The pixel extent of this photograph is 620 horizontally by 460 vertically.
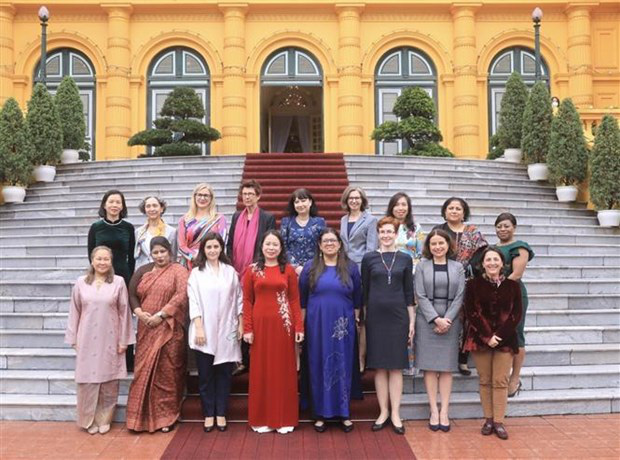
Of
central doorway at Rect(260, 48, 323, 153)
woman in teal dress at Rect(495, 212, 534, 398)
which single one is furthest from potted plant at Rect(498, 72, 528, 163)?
woman in teal dress at Rect(495, 212, 534, 398)

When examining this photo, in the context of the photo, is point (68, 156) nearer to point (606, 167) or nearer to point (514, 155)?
point (514, 155)

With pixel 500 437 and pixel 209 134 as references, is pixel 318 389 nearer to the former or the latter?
pixel 500 437

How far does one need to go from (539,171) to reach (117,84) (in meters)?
12.7

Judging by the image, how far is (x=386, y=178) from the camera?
→ 1194 cm

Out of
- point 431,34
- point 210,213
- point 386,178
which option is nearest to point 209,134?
point 386,178

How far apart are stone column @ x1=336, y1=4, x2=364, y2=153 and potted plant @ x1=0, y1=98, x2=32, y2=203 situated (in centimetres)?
964

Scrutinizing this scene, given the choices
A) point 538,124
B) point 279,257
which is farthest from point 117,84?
point 279,257

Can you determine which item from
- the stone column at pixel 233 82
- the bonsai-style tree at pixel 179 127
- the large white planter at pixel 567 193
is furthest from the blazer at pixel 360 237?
the stone column at pixel 233 82

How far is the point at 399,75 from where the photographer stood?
64.7 feet

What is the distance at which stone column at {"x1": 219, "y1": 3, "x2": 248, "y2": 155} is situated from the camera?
19.2m

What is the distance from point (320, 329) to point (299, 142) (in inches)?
735

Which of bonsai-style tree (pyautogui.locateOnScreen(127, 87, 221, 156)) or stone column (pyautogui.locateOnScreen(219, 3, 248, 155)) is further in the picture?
stone column (pyautogui.locateOnScreen(219, 3, 248, 155))

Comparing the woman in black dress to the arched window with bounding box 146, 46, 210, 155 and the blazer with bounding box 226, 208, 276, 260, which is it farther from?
the arched window with bounding box 146, 46, 210, 155

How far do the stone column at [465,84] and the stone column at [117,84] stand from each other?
9967mm
